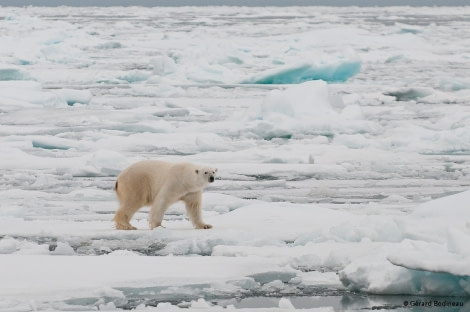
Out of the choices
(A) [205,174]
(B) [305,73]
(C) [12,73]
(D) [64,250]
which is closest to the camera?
(D) [64,250]

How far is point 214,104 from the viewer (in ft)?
40.4

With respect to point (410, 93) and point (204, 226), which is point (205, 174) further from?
point (410, 93)

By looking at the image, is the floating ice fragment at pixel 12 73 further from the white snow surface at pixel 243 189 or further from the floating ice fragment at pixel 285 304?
the floating ice fragment at pixel 285 304

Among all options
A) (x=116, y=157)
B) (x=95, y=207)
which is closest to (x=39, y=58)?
(x=116, y=157)

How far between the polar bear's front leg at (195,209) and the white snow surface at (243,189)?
0.10m

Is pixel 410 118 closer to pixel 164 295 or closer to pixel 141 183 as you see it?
pixel 141 183

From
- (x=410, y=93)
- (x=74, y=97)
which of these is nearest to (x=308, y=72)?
(x=410, y=93)

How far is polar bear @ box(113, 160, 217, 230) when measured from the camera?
461cm

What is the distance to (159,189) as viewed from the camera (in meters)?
4.71

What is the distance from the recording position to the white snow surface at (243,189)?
10.8 feet

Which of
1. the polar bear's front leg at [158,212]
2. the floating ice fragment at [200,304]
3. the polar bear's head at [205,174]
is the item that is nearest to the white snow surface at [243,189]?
the floating ice fragment at [200,304]

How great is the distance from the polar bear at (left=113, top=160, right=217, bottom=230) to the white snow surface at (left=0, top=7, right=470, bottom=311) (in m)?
0.15

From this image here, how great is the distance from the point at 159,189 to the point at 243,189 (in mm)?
1768

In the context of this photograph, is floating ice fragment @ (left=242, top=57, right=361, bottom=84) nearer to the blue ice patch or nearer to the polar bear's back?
the blue ice patch
